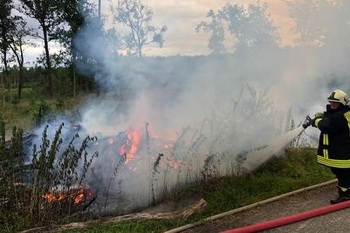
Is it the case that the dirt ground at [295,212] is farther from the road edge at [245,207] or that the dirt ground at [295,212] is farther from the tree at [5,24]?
the tree at [5,24]

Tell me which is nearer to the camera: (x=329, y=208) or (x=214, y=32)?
(x=329, y=208)

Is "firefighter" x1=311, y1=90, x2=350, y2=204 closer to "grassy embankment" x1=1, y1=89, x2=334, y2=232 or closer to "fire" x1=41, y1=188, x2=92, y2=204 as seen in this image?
"grassy embankment" x1=1, y1=89, x2=334, y2=232

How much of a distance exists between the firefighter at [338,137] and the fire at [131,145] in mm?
3558

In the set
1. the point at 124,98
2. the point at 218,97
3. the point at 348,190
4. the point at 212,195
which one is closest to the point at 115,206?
the point at 212,195

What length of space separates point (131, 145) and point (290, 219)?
12.8ft

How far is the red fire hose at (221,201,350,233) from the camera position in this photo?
4609 millimetres

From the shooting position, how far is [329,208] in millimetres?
5312

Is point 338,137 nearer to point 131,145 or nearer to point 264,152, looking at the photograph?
point 264,152

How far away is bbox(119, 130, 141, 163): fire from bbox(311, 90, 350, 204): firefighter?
356 cm

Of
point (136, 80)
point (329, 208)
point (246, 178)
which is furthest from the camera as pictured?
point (136, 80)

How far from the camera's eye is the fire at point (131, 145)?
7695mm

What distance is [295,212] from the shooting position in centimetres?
554

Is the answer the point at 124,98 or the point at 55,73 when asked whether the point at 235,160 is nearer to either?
the point at 124,98

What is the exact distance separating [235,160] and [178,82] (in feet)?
13.0
